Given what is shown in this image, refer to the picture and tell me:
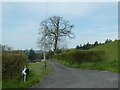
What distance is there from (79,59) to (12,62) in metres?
26.3

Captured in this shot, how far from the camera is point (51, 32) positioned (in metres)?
79.9

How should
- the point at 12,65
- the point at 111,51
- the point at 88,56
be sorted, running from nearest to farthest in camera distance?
the point at 12,65 → the point at 88,56 → the point at 111,51

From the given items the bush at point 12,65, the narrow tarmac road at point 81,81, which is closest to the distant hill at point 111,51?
the narrow tarmac road at point 81,81

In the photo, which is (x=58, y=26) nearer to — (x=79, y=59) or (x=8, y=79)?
(x=79, y=59)

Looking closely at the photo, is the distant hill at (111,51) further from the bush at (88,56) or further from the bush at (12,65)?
the bush at (12,65)

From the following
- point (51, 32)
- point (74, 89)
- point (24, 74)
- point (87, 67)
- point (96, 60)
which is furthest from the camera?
point (51, 32)

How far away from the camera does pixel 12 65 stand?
19.3m

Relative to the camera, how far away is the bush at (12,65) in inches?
746

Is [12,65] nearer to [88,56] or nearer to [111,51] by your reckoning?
[88,56]

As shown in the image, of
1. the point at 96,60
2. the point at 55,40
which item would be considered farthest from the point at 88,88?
the point at 55,40

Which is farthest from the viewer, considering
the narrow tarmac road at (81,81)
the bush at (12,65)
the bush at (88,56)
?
the bush at (88,56)

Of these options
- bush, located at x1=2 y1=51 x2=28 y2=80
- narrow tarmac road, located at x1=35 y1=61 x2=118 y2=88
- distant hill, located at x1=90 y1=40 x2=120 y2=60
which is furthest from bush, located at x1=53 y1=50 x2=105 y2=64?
bush, located at x1=2 y1=51 x2=28 y2=80

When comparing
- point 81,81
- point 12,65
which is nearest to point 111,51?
point 81,81

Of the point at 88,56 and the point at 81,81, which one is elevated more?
the point at 88,56
